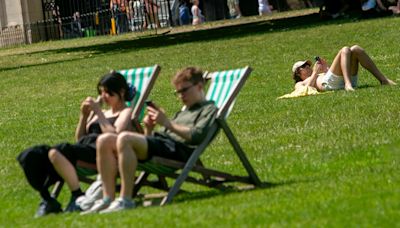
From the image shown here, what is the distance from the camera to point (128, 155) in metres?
10.3

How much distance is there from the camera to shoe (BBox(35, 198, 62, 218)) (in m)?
10.8

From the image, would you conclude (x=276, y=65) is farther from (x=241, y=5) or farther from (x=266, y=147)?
(x=241, y=5)

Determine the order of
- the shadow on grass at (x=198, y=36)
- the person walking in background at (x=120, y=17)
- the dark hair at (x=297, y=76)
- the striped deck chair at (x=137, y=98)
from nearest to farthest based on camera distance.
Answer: the striped deck chair at (x=137, y=98) → the dark hair at (x=297, y=76) → the shadow on grass at (x=198, y=36) → the person walking in background at (x=120, y=17)

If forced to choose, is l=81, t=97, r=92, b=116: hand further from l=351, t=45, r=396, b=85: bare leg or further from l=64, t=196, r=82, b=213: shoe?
l=351, t=45, r=396, b=85: bare leg

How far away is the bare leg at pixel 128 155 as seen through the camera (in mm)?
10312

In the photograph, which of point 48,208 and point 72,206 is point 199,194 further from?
point 48,208

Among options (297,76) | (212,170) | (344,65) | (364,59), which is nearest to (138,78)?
(212,170)

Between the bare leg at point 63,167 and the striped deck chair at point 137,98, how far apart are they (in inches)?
6.2

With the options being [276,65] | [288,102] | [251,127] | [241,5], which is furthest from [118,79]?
[241,5]

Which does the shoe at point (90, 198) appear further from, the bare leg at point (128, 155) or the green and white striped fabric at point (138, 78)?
the green and white striped fabric at point (138, 78)

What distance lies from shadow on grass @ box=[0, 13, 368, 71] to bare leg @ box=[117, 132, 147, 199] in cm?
2419

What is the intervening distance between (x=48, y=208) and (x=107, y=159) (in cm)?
69

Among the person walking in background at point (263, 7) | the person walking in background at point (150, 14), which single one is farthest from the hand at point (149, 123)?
the person walking in background at point (263, 7)

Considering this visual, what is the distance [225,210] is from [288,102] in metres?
8.22
